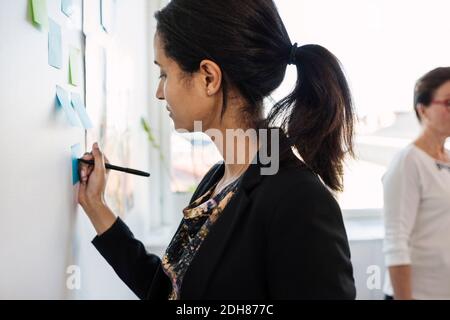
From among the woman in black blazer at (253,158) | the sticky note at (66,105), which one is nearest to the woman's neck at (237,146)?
the woman in black blazer at (253,158)

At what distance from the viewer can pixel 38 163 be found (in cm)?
57

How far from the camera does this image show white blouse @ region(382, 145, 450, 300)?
1256 mm

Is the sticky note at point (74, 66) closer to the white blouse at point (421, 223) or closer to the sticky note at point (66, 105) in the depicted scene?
the sticky note at point (66, 105)

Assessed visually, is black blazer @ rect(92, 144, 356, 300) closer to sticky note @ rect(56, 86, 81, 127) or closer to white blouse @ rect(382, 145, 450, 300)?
sticky note @ rect(56, 86, 81, 127)

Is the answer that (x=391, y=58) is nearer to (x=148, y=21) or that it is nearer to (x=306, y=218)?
(x=148, y=21)

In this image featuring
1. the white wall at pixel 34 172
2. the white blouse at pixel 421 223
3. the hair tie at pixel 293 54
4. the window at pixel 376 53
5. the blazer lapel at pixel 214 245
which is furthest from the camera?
the window at pixel 376 53

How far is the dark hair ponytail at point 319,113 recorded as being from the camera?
679 mm

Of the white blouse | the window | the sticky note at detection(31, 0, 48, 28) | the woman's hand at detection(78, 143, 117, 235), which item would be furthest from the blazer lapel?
the window

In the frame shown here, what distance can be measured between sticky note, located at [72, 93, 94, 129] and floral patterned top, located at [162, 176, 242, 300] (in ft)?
0.84

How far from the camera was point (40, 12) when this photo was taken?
55cm

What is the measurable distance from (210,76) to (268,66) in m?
0.10

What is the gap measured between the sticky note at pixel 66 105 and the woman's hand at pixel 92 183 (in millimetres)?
86

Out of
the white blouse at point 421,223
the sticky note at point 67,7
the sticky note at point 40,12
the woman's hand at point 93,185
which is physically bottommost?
the white blouse at point 421,223

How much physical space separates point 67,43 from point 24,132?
0.23 m
